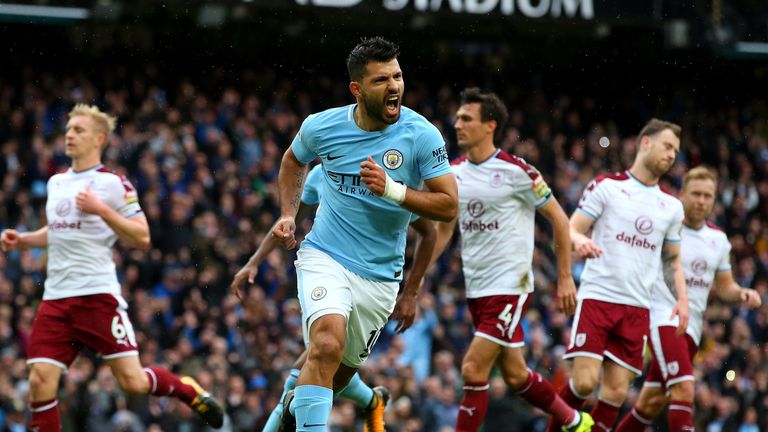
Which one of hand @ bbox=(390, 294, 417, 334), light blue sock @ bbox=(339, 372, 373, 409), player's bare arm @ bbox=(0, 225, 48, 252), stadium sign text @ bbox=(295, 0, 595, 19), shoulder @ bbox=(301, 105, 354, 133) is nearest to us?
shoulder @ bbox=(301, 105, 354, 133)

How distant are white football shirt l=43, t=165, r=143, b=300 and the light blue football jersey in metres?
2.52

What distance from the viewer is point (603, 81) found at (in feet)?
93.1

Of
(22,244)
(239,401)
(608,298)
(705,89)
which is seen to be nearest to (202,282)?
(239,401)

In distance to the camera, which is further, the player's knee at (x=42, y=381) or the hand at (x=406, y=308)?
the player's knee at (x=42, y=381)

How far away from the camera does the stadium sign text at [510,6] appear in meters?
22.8

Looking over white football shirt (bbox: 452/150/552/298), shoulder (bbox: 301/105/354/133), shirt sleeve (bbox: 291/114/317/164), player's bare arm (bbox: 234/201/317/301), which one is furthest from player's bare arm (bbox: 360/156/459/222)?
white football shirt (bbox: 452/150/552/298)

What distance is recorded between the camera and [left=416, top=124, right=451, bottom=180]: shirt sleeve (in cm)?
767

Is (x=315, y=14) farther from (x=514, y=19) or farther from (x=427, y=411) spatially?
(x=427, y=411)

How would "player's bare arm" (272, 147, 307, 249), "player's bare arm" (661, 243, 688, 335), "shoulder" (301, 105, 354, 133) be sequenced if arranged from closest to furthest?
1. "shoulder" (301, 105, 354, 133)
2. "player's bare arm" (272, 147, 307, 249)
3. "player's bare arm" (661, 243, 688, 335)

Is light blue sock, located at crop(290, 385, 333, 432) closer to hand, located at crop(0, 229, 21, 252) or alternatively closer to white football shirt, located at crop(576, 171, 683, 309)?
white football shirt, located at crop(576, 171, 683, 309)

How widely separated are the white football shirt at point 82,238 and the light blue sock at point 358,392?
2.12 m

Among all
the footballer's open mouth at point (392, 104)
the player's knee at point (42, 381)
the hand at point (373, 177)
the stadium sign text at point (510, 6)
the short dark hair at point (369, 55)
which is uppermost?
the stadium sign text at point (510, 6)

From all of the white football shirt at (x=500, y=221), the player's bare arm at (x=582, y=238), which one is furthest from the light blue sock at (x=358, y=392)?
the player's bare arm at (x=582, y=238)

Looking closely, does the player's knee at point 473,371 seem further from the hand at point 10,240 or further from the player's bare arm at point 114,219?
the hand at point 10,240
